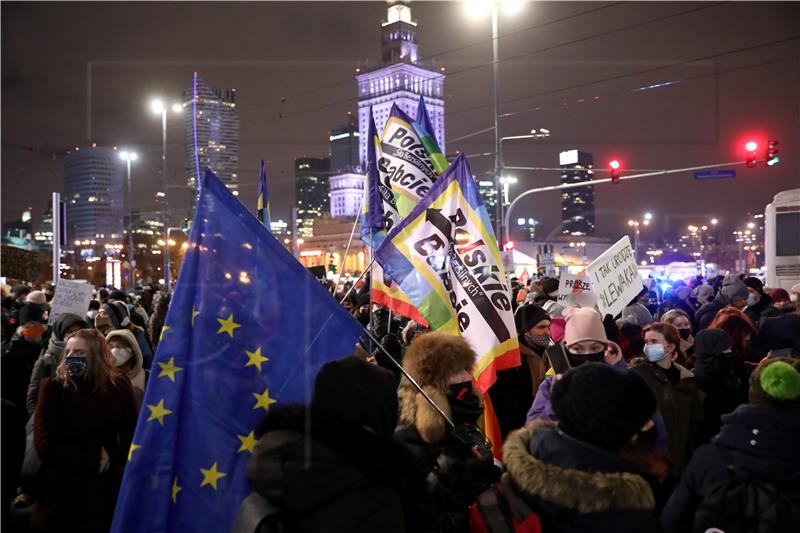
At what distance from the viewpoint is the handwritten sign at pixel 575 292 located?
26.0 feet

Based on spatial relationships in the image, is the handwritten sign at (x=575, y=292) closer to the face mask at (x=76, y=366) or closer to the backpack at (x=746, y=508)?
the backpack at (x=746, y=508)

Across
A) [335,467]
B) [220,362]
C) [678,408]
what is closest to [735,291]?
[678,408]

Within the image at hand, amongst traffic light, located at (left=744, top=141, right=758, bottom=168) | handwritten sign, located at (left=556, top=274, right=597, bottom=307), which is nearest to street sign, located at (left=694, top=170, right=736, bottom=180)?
traffic light, located at (left=744, top=141, right=758, bottom=168)

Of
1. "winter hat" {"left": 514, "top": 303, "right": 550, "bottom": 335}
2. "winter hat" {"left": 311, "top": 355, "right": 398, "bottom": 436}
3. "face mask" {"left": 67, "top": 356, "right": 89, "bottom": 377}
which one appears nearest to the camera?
→ "winter hat" {"left": 311, "top": 355, "right": 398, "bottom": 436}

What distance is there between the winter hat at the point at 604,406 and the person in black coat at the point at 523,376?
2.95 meters

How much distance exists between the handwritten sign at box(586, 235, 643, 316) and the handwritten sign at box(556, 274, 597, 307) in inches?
17.7

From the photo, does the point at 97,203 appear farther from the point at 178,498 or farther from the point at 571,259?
the point at 178,498

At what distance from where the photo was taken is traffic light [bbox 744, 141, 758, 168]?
18.2m

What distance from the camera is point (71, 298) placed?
8484mm

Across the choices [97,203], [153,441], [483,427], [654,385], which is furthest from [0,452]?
[97,203]

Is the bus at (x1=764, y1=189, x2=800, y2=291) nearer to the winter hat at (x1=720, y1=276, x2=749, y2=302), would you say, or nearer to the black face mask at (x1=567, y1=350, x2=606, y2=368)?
the winter hat at (x1=720, y1=276, x2=749, y2=302)

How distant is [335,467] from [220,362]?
91cm

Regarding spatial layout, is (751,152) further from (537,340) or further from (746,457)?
(746,457)

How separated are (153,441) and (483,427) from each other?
10.0ft
